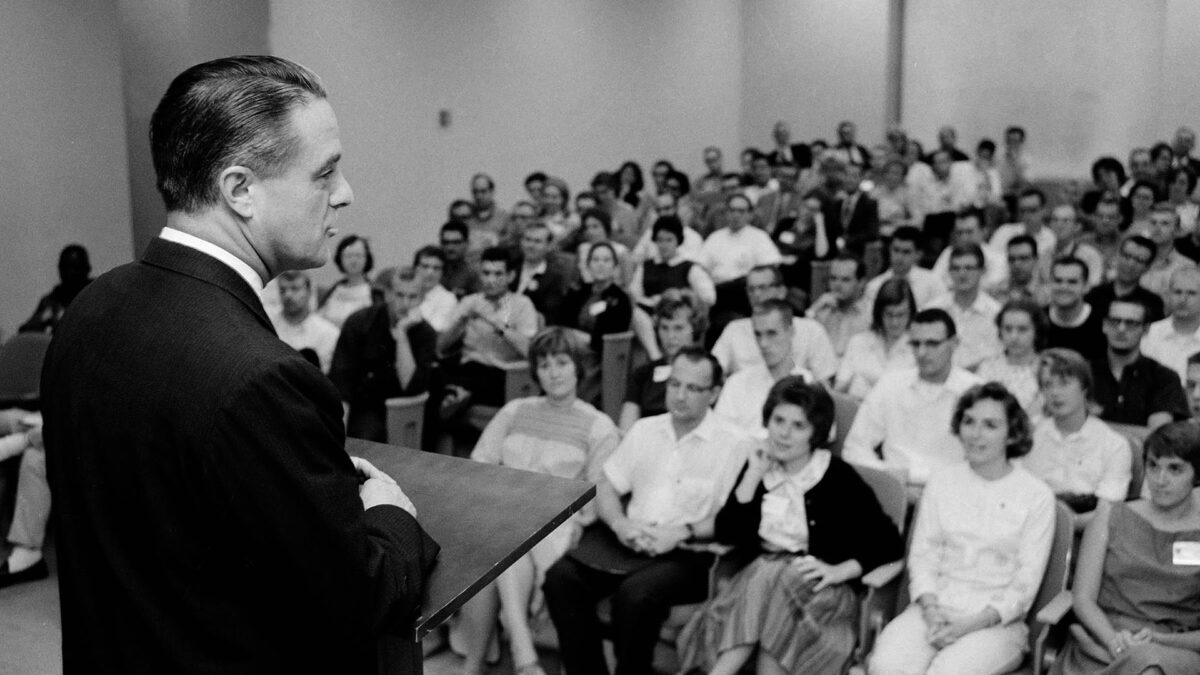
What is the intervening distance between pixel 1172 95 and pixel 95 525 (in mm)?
10776

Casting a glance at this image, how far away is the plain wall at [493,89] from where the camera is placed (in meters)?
7.36

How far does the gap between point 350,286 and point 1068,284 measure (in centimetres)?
339

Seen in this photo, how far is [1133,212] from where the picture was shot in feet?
24.0

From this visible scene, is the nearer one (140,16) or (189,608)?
(189,608)

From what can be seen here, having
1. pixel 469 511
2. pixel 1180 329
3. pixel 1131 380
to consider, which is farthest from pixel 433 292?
pixel 469 511

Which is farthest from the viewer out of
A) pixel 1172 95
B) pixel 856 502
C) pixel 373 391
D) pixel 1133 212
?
pixel 1172 95

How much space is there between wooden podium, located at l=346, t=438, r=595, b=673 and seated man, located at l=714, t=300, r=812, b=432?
3105 mm

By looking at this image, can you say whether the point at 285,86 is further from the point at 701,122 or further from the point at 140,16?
the point at 701,122

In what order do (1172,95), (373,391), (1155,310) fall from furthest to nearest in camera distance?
(1172,95) < (1155,310) < (373,391)

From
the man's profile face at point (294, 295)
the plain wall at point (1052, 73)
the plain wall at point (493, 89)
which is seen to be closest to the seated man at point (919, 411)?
the man's profile face at point (294, 295)

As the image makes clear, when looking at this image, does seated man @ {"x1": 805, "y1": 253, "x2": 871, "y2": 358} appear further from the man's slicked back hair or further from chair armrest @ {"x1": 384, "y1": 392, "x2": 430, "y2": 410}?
the man's slicked back hair

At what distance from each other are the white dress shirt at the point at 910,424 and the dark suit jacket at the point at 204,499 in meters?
3.11

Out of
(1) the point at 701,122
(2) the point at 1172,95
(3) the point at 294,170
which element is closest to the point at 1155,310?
(3) the point at 294,170

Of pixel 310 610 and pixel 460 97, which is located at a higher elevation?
pixel 460 97
